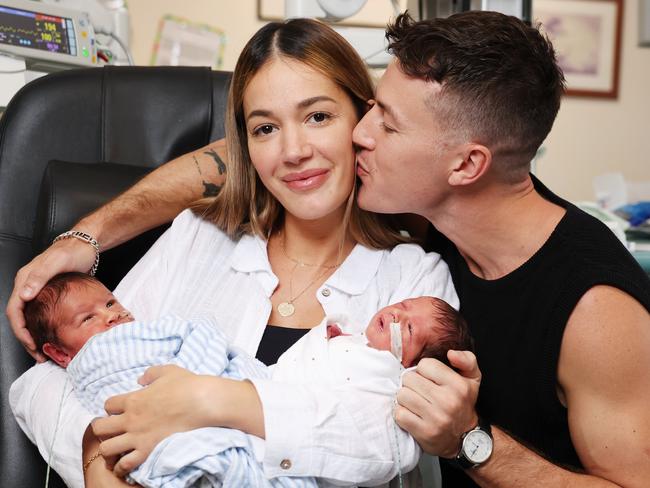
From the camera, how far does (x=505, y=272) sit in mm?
1460

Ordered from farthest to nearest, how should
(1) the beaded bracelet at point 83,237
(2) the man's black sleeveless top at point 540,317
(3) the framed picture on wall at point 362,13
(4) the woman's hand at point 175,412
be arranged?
(3) the framed picture on wall at point 362,13, (1) the beaded bracelet at point 83,237, (2) the man's black sleeveless top at point 540,317, (4) the woman's hand at point 175,412

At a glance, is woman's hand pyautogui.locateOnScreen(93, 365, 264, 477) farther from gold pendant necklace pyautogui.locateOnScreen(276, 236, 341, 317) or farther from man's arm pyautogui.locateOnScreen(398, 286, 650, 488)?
gold pendant necklace pyautogui.locateOnScreen(276, 236, 341, 317)

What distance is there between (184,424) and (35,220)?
0.84 meters

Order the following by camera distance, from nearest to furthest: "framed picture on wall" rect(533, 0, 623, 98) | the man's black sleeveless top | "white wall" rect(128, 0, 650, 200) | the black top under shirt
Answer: the man's black sleeveless top < the black top under shirt < "framed picture on wall" rect(533, 0, 623, 98) < "white wall" rect(128, 0, 650, 200)

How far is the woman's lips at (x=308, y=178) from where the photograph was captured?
1.55 meters

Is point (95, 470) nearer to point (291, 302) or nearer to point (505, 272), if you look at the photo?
point (291, 302)

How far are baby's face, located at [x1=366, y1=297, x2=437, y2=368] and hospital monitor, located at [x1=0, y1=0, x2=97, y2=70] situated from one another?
1.44 m

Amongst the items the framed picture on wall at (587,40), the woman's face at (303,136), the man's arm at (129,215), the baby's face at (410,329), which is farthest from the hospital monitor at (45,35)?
the framed picture on wall at (587,40)

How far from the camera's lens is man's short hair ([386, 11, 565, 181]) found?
140 cm

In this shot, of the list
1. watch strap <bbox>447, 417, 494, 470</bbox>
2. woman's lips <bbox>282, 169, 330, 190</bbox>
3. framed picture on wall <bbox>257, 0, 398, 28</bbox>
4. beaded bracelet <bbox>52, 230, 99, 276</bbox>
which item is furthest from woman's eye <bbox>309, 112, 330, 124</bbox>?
framed picture on wall <bbox>257, 0, 398, 28</bbox>

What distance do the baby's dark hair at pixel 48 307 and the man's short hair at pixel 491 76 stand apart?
79cm

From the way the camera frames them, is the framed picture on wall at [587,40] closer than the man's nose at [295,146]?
No

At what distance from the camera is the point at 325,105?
1.56 meters

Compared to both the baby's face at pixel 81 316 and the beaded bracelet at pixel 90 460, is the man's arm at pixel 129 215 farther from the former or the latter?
the beaded bracelet at pixel 90 460
